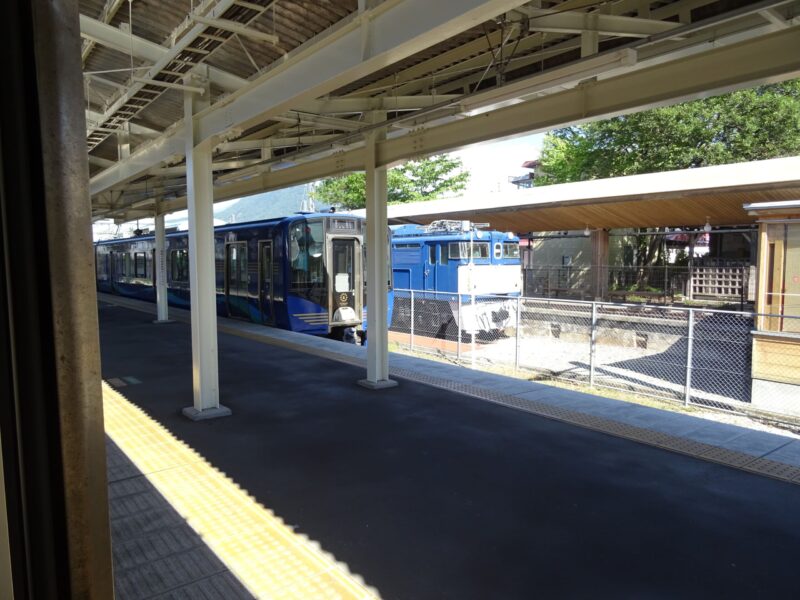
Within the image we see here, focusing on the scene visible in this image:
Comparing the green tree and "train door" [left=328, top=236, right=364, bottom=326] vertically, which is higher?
the green tree

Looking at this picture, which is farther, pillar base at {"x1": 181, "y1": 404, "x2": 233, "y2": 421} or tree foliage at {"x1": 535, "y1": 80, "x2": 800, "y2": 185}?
tree foliage at {"x1": 535, "y1": 80, "x2": 800, "y2": 185}

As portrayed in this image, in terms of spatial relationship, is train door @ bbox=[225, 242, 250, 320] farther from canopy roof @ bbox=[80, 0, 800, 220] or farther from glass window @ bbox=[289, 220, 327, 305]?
canopy roof @ bbox=[80, 0, 800, 220]

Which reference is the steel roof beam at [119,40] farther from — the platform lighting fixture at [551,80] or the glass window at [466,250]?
the glass window at [466,250]

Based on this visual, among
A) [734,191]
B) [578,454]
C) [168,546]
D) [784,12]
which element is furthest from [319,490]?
[734,191]

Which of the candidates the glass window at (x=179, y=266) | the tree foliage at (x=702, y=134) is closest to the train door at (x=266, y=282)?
the glass window at (x=179, y=266)

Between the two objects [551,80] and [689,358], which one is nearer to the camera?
[551,80]

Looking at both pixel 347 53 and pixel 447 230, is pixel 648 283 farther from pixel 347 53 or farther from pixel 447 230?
pixel 347 53

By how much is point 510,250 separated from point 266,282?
8.47m

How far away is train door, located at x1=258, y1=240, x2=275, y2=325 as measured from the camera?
1262 cm

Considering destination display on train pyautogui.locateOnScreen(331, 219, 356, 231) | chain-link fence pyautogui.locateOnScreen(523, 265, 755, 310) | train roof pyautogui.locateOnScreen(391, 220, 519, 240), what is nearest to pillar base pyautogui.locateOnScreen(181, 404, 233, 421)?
destination display on train pyautogui.locateOnScreen(331, 219, 356, 231)

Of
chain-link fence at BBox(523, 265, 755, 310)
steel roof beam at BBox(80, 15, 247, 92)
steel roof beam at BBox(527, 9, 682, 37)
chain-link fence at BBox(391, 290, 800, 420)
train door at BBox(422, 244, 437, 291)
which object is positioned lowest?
chain-link fence at BBox(391, 290, 800, 420)

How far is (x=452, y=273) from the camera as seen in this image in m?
16.5

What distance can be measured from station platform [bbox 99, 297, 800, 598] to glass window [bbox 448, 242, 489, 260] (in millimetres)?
9457

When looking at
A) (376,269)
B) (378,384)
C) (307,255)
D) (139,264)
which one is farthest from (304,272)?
(139,264)
